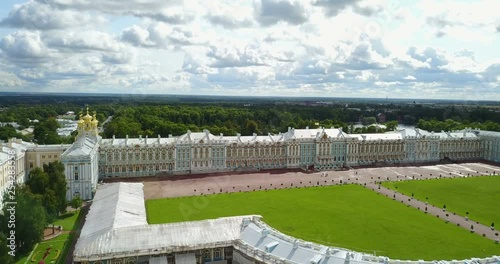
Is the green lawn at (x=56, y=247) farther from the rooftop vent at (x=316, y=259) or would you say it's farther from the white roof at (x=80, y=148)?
the rooftop vent at (x=316, y=259)

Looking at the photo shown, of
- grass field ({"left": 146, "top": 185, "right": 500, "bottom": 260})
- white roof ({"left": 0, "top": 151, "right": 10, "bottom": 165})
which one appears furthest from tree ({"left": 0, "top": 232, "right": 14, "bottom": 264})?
white roof ({"left": 0, "top": 151, "right": 10, "bottom": 165})

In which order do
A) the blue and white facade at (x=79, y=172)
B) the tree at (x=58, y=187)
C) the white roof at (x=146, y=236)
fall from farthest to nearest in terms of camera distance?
the blue and white facade at (x=79, y=172), the tree at (x=58, y=187), the white roof at (x=146, y=236)

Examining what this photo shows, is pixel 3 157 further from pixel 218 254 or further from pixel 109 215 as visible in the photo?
pixel 218 254

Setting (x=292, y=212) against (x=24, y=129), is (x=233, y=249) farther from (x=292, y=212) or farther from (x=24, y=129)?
(x=24, y=129)

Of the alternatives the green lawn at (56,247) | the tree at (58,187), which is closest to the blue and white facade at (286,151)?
the tree at (58,187)

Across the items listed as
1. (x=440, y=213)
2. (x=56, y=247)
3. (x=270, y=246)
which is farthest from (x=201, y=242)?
(x=440, y=213)

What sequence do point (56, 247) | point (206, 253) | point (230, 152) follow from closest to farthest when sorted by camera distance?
point (206, 253)
point (56, 247)
point (230, 152)
